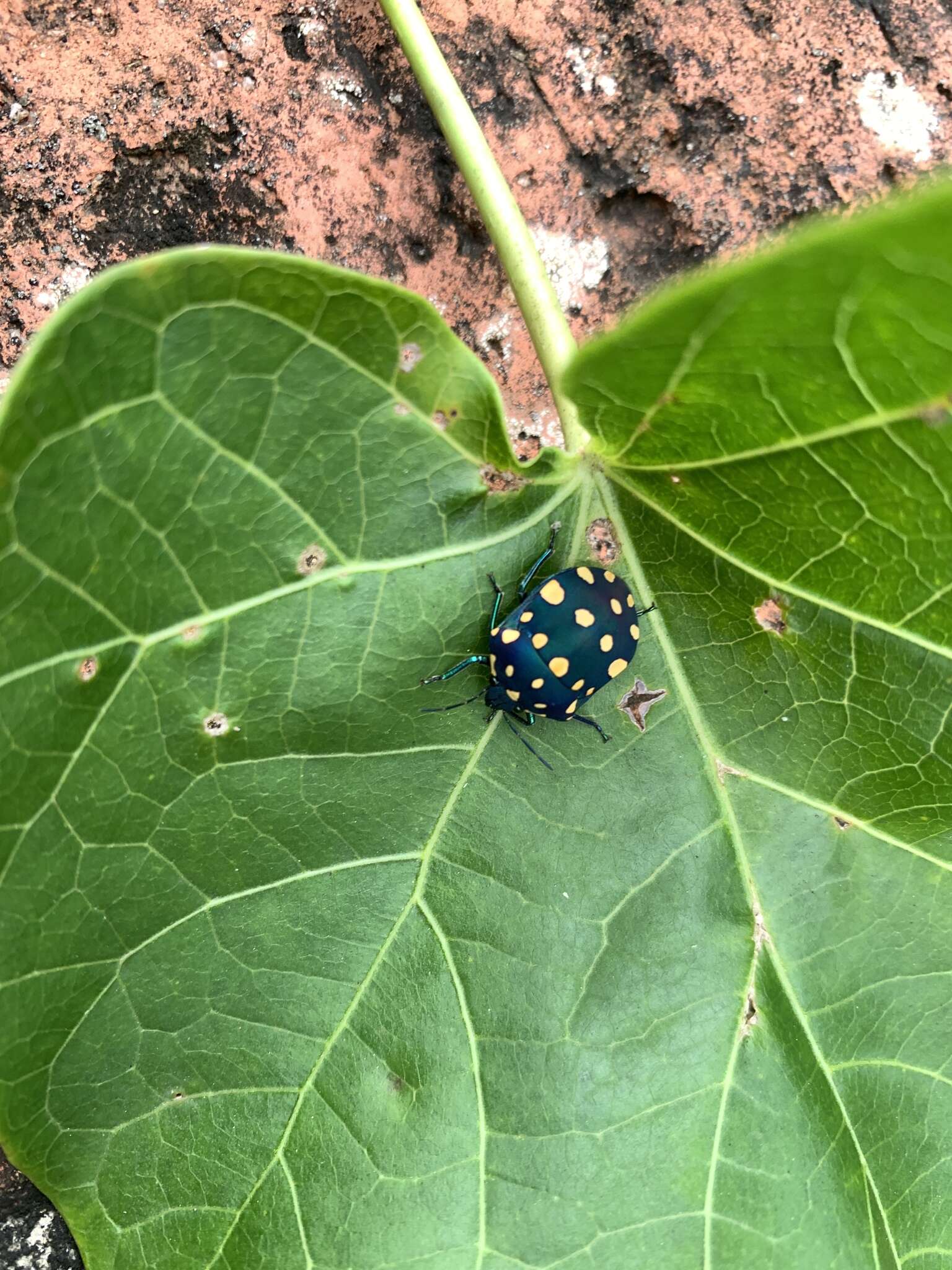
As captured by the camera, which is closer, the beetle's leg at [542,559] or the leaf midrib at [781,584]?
the leaf midrib at [781,584]

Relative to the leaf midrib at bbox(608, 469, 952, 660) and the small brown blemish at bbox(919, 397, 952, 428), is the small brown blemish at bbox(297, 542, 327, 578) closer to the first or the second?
the leaf midrib at bbox(608, 469, 952, 660)

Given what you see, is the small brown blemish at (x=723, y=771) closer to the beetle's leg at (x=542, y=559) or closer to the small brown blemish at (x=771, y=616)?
the small brown blemish at (x=771, y=616)

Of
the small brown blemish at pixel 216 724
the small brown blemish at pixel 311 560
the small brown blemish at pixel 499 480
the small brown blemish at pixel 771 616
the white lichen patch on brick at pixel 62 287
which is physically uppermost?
the white lichen patch on brick at pixel 62 287

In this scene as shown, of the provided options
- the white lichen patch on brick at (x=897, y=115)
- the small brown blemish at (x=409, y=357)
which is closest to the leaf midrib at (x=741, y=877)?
the small brown blemish at (x=409, y=357)

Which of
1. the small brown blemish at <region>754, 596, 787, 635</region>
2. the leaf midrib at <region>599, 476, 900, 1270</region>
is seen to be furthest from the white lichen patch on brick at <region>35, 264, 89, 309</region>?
the small brown blemish at <region>754, 596, 787, 635</region>

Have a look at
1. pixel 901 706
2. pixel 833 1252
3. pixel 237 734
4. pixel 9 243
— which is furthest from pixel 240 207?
pixel 833 1252

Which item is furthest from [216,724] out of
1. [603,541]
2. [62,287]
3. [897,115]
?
[897,115]

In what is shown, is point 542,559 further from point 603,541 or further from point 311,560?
point 311,560

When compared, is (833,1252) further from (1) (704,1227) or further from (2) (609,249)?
(2) (609,249)
